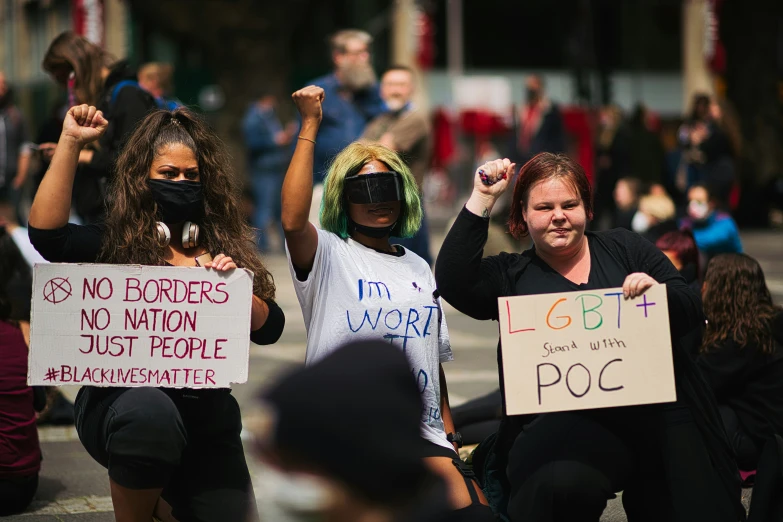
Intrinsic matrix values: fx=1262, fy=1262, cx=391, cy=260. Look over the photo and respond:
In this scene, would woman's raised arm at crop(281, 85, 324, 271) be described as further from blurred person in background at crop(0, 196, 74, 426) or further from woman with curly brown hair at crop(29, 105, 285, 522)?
blurred person in background at crop(0, 196, 74, 426)

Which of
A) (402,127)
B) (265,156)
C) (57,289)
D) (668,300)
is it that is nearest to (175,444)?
(57,289)

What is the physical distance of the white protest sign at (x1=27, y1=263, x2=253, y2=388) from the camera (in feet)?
13.4

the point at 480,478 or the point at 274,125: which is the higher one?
the point at 274,125

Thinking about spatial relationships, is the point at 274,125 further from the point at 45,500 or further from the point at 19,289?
the point at 45,500

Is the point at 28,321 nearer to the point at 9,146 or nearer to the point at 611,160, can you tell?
the point at 9,146

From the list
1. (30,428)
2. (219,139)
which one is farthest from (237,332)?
(30,428)

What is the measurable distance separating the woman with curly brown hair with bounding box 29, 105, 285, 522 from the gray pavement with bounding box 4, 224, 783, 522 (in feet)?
1.04

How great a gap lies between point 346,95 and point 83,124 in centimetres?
420

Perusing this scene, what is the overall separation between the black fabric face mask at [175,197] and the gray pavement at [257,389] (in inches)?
27.8

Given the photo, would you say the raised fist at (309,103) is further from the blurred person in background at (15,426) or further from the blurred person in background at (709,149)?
the blurred person in background at (709,149)

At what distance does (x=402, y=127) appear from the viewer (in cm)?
782

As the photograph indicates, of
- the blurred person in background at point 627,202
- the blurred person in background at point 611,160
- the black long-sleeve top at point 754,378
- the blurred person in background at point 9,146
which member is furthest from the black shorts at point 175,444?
the blurred person in background at point 611,160

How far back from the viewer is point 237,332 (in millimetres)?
4098

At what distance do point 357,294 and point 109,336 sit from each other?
0.82 metres
